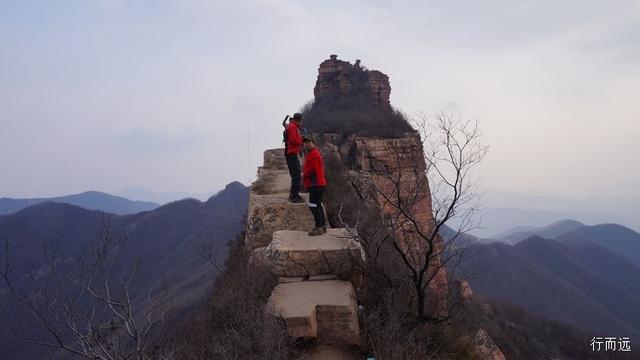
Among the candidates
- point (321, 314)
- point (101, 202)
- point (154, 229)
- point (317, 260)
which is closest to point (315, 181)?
point (317, 260)

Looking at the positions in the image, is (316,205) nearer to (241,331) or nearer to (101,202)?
(241,331)

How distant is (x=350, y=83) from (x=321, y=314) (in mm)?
30272

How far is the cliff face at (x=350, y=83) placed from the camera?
31156 mm

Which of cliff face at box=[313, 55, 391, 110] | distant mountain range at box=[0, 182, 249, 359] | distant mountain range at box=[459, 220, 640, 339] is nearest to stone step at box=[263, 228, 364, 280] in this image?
cliff face at box=[313, 55, 391, 110]

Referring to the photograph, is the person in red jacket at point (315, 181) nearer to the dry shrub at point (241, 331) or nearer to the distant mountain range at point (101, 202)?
the dry shrub at point (241, 331)

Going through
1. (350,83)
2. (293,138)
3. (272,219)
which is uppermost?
(350,83)

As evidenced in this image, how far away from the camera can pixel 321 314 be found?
4.01 metres

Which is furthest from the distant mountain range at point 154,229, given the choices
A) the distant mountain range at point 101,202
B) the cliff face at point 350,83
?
the distant mountain range at point 101,202

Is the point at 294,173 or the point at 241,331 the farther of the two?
the point at 294,173

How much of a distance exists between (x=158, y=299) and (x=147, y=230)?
52152 mm

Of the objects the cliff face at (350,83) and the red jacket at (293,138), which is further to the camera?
the cliff face at (350,83)

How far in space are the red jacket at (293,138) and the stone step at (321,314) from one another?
3.44 meters

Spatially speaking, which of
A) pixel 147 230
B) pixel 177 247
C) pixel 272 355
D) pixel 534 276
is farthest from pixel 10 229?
pixel 534 276

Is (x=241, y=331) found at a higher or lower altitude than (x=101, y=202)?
higher
